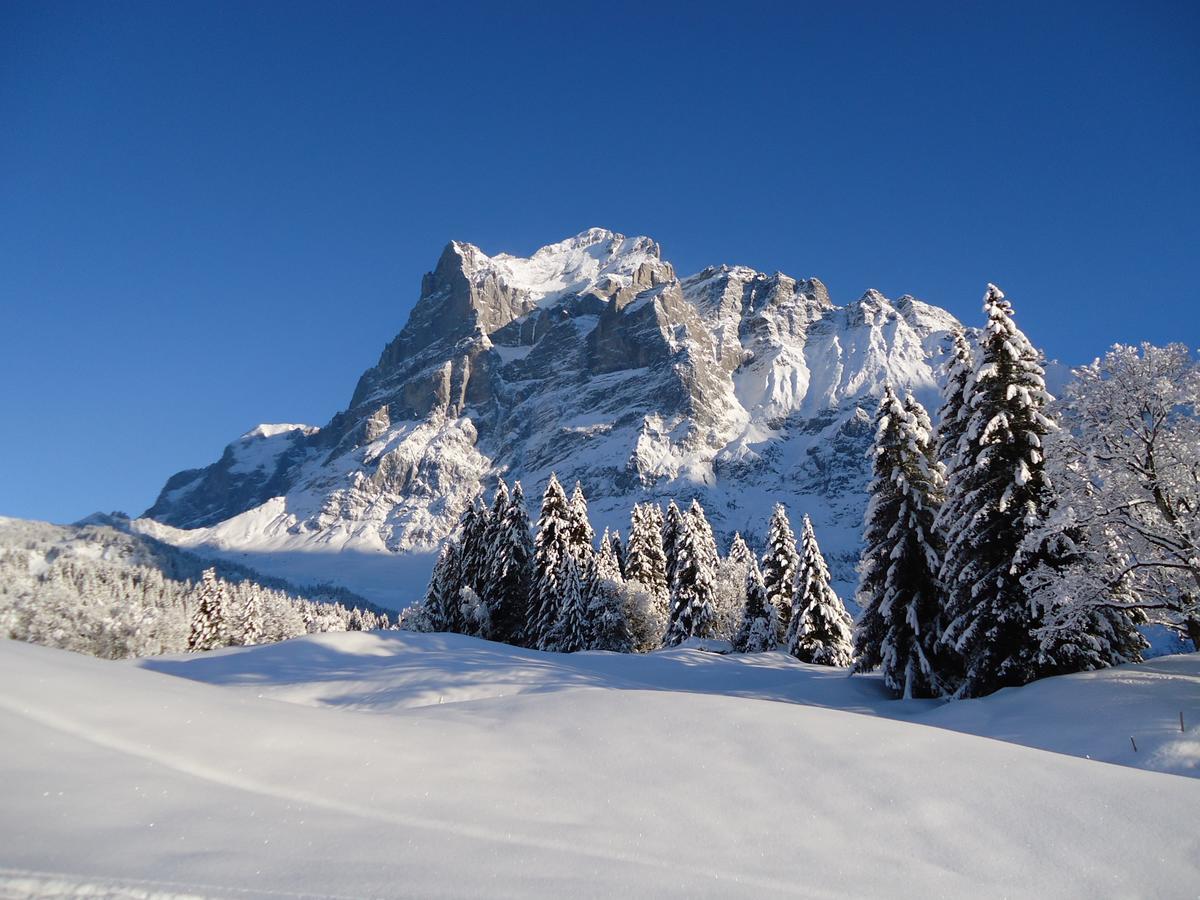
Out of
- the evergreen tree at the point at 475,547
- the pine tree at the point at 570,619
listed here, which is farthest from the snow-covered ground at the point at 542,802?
the evergreen tree at the point at 475,547

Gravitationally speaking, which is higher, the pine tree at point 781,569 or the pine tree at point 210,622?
the pine tree at point 781,569

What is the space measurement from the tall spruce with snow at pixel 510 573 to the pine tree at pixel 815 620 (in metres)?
16.9

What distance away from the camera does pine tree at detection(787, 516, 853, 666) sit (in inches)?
1280

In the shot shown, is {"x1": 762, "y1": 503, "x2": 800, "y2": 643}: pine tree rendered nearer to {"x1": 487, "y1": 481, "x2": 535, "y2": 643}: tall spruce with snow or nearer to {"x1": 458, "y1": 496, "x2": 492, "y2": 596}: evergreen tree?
{"x1": 487, "y1": 481, "x2": 535, "y2": 643}: tall spruce with snow

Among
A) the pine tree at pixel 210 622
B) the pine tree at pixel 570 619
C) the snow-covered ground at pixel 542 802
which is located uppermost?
the snow-covered ground at pixel 542 802

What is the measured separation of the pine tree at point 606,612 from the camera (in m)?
39.8

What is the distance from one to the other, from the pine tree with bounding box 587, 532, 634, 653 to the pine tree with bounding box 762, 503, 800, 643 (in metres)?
9.02

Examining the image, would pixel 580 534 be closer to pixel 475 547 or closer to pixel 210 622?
pixel 475 547

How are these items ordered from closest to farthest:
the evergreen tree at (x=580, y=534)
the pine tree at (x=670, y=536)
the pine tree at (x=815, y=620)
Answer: the pine tree at (x=815, y=620)
the evergreen tree at (x=580, y=534)
the pine tree at (x=670, y=536)

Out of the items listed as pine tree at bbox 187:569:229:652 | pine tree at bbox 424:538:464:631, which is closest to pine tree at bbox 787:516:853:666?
pine tree at bbox 424:538:464:631

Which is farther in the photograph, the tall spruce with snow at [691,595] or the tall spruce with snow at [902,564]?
the tall spruce with snow at [691,595]

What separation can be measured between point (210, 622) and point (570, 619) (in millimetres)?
30588

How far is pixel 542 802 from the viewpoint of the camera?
201 inches

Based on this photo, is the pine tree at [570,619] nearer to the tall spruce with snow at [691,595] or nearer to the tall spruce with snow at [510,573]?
the tall spruce with snow at [510,573]
